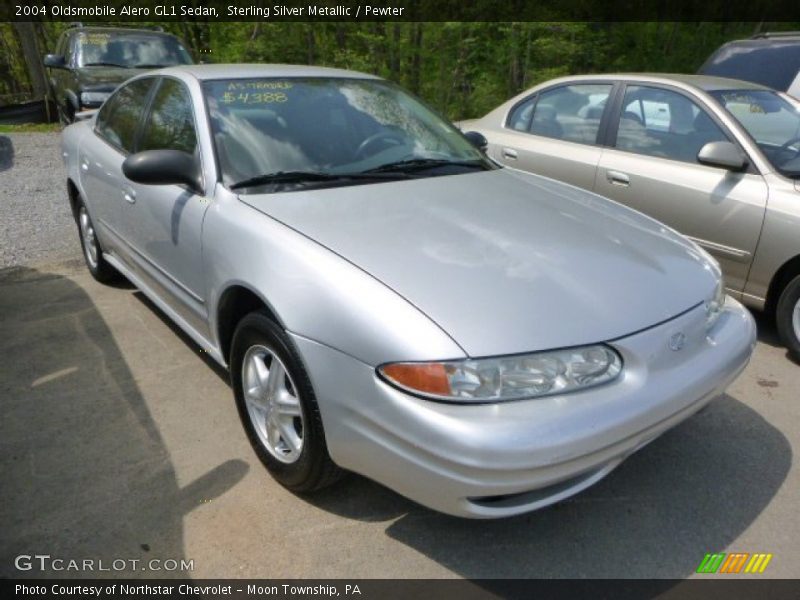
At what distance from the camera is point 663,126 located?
4.21 m

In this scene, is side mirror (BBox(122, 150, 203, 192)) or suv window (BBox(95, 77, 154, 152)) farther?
suv window (BBox(95, 77, 154, 152))

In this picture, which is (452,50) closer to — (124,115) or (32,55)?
(32,55)

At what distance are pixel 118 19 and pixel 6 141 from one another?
1480 cm

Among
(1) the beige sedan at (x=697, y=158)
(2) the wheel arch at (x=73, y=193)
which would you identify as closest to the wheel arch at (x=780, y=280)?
(1) the beige sedan at (x=697, y=158)

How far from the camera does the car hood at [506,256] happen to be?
188 centimetres

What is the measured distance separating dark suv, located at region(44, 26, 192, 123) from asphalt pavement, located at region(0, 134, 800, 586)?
704cm

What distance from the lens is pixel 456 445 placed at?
171 cm

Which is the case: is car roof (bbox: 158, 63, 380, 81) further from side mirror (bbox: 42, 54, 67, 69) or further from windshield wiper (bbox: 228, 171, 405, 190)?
side mirror (bbox: 42, 54, 67, 69)

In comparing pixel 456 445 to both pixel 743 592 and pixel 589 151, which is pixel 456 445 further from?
pixel 589 151

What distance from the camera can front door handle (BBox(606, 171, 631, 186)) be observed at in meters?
4.21

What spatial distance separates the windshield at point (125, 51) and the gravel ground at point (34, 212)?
159 centimetres

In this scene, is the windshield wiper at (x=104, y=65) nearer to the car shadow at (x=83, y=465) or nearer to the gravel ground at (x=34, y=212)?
the gravel ground at (x=34, y=212)

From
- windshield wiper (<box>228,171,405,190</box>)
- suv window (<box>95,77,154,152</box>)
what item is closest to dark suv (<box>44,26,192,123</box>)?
suv window (<box>95,77,154,152</box>)

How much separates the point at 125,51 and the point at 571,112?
7.47 m
